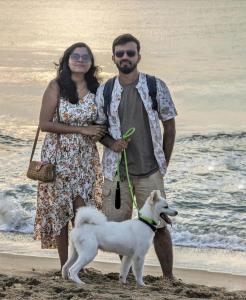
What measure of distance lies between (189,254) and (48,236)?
250cm

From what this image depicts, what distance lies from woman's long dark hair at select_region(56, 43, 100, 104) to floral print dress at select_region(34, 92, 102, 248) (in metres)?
0.06

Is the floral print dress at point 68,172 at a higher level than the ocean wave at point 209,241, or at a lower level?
higher

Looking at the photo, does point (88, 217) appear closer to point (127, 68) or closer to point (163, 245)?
point (163, 245)

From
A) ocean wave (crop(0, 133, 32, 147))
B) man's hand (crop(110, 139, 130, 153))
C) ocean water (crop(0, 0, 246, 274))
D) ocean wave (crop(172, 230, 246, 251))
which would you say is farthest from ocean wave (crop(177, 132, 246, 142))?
man's hand (crop(110, 139, 130, 153))

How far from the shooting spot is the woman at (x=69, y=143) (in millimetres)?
7680

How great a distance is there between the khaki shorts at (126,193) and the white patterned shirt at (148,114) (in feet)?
0.28

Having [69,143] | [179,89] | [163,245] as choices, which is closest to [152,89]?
[69,143]

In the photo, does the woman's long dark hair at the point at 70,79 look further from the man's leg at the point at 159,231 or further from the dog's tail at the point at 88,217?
the dog's tail at the point at 88,217

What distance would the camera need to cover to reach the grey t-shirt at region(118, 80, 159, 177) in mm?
7516

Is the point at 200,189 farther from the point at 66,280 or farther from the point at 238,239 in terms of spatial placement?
the point at 66,280

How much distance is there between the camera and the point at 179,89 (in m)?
24.4

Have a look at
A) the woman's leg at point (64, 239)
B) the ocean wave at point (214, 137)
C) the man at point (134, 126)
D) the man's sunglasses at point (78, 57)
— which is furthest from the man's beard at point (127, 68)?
the ocean wave at point (214, 137)

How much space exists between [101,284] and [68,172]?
3.26ft

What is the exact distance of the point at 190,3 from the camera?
5734cm
